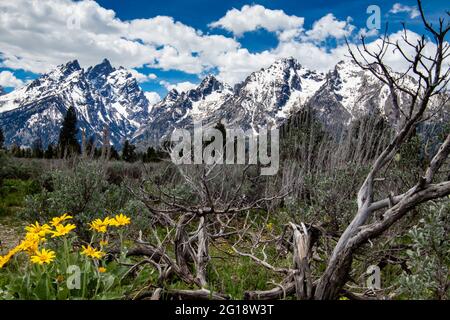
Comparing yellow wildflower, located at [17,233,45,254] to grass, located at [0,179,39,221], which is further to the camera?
grass, located at [0,179,39,221]

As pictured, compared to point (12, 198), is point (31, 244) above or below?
above

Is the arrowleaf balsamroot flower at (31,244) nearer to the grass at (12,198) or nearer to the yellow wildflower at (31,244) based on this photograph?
the yellow wildflower at (31,244)

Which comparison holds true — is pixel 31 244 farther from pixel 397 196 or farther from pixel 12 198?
pixel 12 198

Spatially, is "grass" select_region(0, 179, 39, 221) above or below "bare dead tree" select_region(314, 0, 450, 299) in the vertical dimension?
below

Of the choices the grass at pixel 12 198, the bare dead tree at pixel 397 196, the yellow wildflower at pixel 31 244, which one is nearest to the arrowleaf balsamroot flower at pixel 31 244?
the yellow wildflower at pixel 31 244

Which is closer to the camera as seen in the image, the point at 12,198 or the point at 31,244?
the point at 31,244

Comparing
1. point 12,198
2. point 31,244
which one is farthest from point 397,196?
point 12,198

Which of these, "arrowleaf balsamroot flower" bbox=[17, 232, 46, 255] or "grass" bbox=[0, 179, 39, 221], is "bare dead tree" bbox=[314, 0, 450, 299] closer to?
"arrowleaf balsamroot flower" bbox=[17, 232, 46, 255]

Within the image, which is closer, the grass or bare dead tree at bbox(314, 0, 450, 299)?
bare dead tree at bbox(314, 0, 450, 299)

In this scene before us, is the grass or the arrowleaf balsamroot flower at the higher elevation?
the arrowleaf balsamroot flower

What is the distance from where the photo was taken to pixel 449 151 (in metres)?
2.04

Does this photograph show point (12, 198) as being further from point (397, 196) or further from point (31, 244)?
point (397, 196)

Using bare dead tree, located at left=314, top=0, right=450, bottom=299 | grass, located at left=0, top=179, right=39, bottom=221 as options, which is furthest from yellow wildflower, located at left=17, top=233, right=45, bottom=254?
grass, located at left=0, top=179, right=39, bottom=221

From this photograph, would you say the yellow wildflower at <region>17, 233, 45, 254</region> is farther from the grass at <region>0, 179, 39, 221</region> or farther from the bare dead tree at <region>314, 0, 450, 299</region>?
the grass at <region>0, 179, 39, 221</region>
